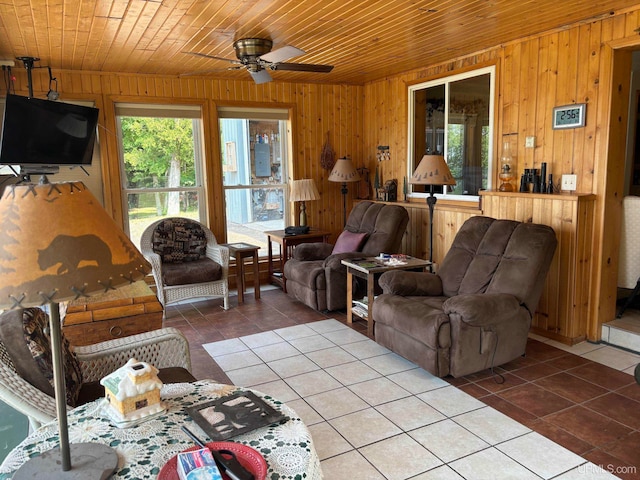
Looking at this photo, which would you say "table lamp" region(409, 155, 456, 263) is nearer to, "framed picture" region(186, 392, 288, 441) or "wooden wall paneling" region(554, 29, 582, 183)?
"wooden wall paneling" region(554, 29, 582, 183)

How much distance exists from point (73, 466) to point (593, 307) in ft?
12.1

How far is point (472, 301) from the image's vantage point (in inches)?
121

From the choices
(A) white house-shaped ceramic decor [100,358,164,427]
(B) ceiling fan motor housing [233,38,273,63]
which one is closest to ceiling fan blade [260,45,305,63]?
(B) ceiling fan motor housing [233,38,273,63]

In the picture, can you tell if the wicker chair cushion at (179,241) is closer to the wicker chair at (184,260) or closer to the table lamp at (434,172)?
the wicker chair at (184,260)

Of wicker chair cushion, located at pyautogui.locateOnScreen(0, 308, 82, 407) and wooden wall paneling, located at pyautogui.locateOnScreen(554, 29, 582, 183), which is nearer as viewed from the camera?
wicker chair cushion, located at pyautogui.locateOnScreen(0, 308, 82, 407)

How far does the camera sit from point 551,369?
11.0 feet

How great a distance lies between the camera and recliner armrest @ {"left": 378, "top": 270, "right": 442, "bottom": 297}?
12.1 feet

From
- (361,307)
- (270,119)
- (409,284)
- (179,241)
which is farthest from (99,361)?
(270,119)

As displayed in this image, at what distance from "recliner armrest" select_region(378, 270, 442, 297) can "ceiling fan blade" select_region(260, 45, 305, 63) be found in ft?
5.69

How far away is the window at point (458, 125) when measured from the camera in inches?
182

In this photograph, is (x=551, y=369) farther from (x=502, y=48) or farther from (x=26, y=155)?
(x=26, y=155)

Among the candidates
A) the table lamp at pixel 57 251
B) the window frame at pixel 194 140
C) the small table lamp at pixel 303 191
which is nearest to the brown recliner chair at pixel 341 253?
the small table lamp at pixel 303 191

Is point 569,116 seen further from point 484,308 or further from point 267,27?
point 267,27

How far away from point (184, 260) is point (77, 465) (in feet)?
12.9
